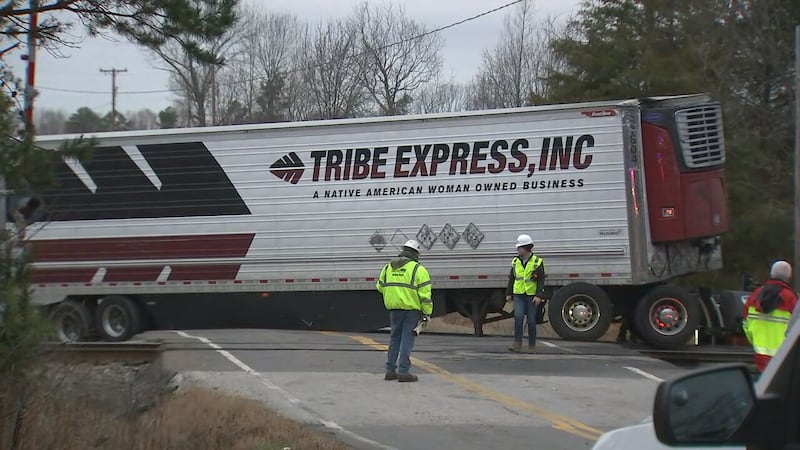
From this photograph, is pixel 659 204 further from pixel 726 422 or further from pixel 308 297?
pixel 726 422

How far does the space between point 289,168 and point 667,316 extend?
22.1 feet

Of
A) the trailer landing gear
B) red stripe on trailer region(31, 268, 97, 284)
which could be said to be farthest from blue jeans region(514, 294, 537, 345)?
red stripe on trailer region(31, 268, 97, 284)

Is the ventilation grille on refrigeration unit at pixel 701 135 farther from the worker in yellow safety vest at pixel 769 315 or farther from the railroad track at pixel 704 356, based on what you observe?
the worker in yellow safety vest at pixel 769 315

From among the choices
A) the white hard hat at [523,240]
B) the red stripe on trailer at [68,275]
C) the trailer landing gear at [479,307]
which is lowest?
the trailer landing gear at [479,307]

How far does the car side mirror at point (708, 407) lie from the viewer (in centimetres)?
264

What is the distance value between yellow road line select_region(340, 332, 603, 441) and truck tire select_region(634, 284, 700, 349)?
4.05 metres

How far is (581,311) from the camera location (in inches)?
571

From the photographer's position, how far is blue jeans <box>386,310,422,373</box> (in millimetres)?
10852

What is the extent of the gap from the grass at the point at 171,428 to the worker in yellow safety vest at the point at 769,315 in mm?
3867

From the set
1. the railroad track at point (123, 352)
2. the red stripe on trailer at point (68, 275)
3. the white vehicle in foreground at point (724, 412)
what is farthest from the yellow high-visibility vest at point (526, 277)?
the white vehicle in foreground at point (724, 412)

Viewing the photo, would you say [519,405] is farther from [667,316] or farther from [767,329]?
[667,316]

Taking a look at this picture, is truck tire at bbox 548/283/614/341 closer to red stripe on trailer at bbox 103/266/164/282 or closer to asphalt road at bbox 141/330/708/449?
asphalt road at bbox 141/330/708/449

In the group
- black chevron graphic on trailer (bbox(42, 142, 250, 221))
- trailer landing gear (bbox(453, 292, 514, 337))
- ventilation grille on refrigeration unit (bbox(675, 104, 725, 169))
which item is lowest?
trailer landing gear (bbox(453, 292, 514, 337))

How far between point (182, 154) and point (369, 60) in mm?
20045
